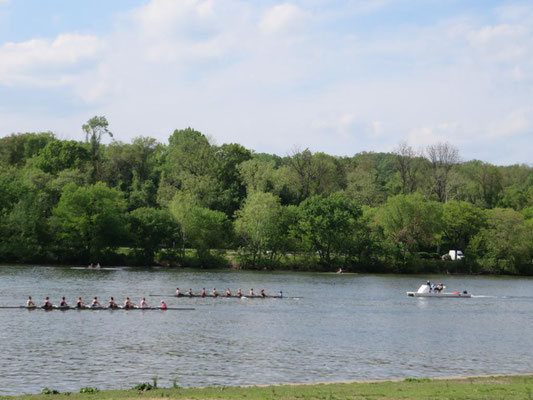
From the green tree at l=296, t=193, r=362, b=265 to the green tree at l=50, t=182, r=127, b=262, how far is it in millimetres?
28245

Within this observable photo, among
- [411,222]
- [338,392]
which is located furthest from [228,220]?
[338,392]

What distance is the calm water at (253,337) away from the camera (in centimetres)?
3081

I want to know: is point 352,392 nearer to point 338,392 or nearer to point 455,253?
point 338,392

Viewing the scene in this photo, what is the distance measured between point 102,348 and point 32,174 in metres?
81.0

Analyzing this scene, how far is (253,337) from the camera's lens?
139 feet

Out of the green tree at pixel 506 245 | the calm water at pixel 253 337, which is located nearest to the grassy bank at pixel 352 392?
the calm water at pixel 253 337

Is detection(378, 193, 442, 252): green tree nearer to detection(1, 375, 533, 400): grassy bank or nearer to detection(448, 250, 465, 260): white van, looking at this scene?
detection(448, 250, 465, 260): white van

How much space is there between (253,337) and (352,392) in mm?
19303

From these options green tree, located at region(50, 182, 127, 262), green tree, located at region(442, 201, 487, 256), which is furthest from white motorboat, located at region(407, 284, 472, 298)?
green tree, located at region(50, 182, 127, 262)

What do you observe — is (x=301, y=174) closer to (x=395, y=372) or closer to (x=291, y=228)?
(x=291, y=228)

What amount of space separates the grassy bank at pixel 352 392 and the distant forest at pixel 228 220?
256 ft

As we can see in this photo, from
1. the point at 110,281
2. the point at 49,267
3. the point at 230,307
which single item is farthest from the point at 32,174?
the point at 230,307

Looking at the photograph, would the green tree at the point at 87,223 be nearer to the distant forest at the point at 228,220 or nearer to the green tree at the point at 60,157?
the distant forest at the point at 228,220

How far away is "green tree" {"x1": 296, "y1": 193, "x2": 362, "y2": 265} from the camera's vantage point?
347 ft
